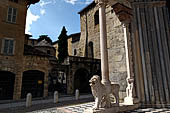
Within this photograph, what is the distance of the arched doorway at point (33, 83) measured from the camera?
10702mm

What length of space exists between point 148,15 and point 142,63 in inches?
80.6

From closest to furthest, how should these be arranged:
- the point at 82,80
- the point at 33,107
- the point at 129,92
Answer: the point at 129,92
the point at 33,107
the point at 82,80

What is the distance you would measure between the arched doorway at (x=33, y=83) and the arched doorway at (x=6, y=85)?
0.89m

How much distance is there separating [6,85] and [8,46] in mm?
3266

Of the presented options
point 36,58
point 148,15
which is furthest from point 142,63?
point 36,58

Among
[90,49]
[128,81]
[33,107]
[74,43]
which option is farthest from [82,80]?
[128,81]

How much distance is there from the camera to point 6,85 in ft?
32.5

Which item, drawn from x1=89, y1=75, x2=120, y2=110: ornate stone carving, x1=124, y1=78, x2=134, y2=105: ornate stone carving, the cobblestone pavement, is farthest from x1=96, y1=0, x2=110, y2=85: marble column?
the cobblestone pavement

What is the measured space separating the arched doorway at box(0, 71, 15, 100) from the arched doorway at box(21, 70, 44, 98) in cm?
89

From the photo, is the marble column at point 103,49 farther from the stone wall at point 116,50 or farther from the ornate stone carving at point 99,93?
the stone wall at point 116,50

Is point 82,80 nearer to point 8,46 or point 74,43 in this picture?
point 8,46

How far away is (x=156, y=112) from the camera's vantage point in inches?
142

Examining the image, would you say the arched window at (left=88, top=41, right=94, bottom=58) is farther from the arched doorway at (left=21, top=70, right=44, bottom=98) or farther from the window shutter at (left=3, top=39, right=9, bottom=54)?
the window shutter at (left=3, top=39, right=9, bottom=54)

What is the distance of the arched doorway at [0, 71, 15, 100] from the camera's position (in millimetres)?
9711
